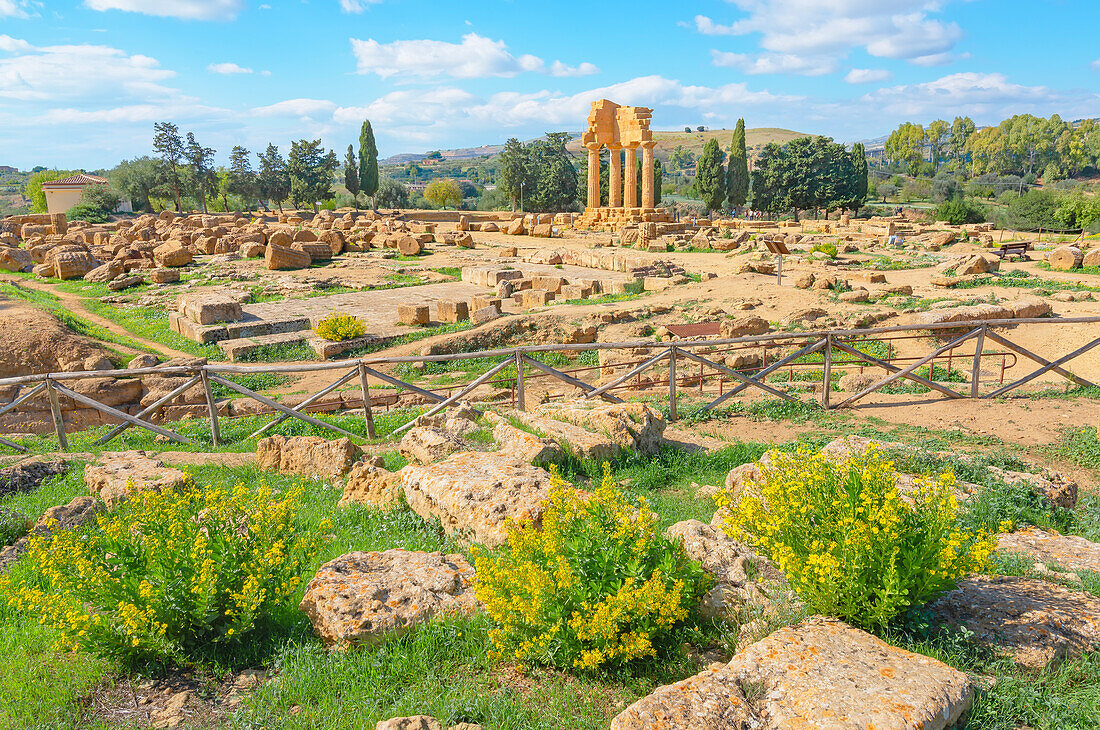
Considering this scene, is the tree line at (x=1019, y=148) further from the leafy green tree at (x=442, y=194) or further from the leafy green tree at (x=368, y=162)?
the leafy green tree at (x=368, y=162)

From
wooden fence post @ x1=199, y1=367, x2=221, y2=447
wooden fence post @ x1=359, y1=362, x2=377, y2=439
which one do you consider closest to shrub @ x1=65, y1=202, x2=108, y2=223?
wooden fence post @ x1=199, y1=367, x2=221, y2=447

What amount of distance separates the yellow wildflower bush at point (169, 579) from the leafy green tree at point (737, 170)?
188 feet

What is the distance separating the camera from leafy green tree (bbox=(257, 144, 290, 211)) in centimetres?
6112

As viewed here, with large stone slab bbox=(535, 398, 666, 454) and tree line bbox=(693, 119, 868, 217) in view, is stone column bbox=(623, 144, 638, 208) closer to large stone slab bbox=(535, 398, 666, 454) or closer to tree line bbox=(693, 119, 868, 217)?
tree line bbox=(693, 119, 868, 217)

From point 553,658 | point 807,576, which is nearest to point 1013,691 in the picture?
point 807,576

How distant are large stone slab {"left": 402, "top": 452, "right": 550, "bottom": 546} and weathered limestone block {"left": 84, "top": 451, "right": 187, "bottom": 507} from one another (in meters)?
2.18

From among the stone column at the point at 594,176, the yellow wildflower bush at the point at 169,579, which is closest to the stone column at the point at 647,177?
the stone column at the point at 594,176

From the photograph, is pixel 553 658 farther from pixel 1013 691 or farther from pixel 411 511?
pixel 411 511

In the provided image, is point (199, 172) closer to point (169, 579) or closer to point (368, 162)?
point (368, 162)

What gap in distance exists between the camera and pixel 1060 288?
20.2 m

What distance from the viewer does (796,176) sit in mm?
53500

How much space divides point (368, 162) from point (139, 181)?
19092 millimetres

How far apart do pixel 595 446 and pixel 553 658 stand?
12.0ft

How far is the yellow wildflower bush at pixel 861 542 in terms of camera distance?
11.5 ft
